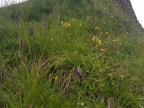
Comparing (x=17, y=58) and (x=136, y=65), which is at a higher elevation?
(x=17, y=58)

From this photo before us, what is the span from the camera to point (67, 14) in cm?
547

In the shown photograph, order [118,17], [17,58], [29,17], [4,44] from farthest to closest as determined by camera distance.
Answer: [118,17] < [29,17] < [4,44] < [17,58]

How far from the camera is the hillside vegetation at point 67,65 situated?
10.5 feet

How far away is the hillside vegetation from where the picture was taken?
126 inches

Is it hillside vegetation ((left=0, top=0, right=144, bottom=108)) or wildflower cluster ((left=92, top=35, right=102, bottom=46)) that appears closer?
hillside vegetation ((left=0, top=0, right=144, bottom=108))

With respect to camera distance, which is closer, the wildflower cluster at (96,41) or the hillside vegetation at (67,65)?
the hillside vegetation at (67,65)

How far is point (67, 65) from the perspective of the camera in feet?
12.2

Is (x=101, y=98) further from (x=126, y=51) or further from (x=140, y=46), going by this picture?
(x=140, y=46)

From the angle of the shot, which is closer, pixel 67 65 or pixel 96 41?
pixel 67 65

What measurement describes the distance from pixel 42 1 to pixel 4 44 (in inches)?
74.9

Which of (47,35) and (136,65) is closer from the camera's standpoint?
(136,65)


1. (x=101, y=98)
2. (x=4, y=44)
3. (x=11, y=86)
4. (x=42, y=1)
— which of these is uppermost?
(x=42, y=1)

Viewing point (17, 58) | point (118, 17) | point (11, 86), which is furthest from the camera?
point (118, 17)

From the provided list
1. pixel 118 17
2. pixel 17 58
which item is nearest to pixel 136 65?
pixel 17 58
